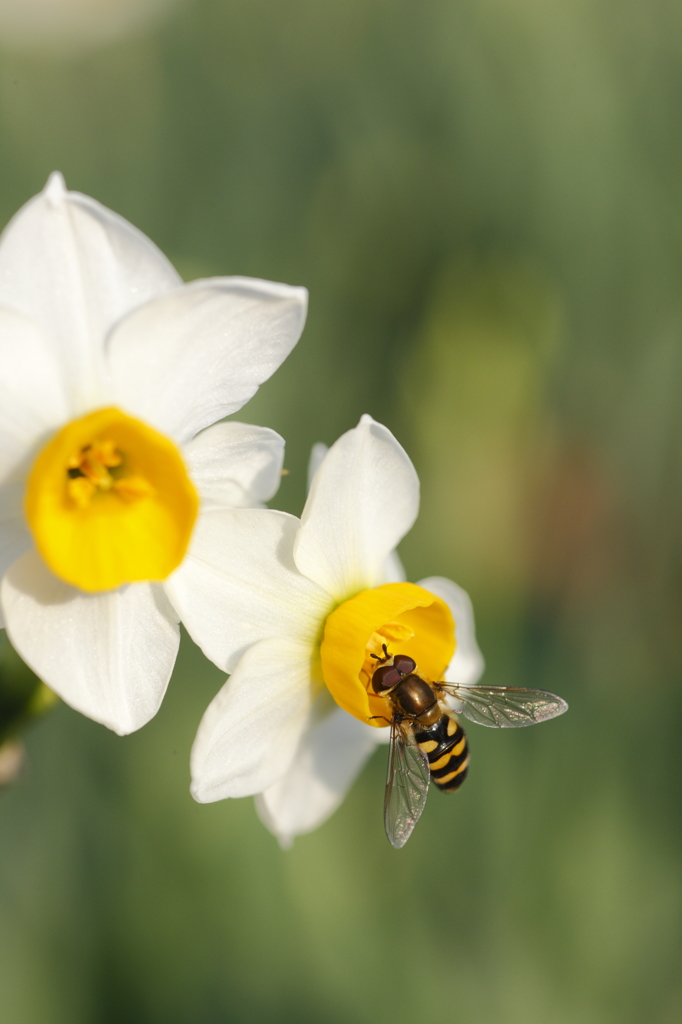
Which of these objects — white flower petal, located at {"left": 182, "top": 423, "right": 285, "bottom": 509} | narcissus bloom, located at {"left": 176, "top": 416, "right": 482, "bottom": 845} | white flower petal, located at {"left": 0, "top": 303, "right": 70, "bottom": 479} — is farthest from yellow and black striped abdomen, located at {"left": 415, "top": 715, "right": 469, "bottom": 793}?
white flower petal, located at {"left": 0, "top": 303, "right": 70, "bottom": 479}

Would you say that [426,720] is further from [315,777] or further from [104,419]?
[104,419]

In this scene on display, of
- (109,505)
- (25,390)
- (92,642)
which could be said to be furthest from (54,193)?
(92,642)

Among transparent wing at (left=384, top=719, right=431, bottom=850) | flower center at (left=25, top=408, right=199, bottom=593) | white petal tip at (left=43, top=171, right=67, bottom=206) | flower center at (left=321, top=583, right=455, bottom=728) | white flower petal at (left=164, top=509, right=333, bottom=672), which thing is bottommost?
transparent wing at (left=384, top=719, right=431, bottom=850)

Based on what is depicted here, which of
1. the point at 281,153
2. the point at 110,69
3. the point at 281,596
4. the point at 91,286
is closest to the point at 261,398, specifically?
the point at 281,153

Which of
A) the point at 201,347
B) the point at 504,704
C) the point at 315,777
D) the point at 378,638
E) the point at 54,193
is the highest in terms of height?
the point at 54,193

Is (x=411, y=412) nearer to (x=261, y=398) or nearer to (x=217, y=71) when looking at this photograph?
(x=261, y=398)

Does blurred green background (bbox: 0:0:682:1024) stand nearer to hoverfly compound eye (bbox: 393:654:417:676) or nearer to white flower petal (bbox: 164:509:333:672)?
hoverfly compound eye (bbox: 393:654:417:676)
